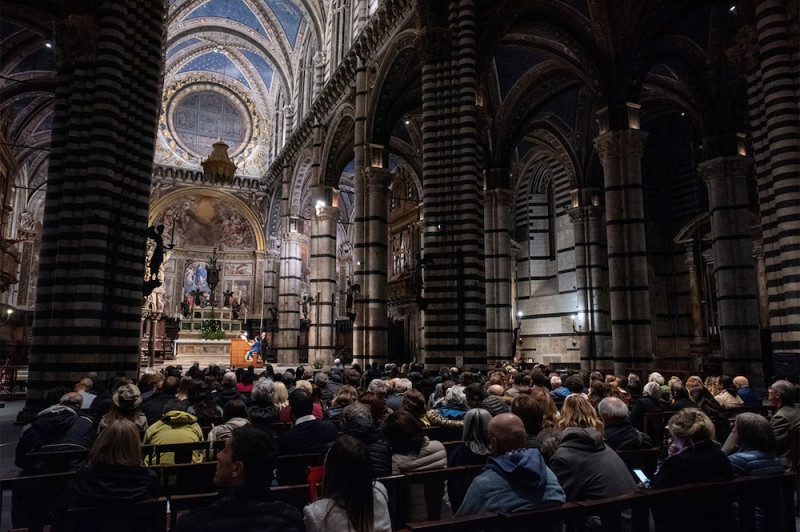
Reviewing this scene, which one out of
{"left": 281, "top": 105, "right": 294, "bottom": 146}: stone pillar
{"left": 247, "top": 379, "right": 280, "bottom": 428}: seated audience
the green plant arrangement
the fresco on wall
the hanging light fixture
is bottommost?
{"left": 247, "top": 379, "right": 280, "bottom": 428}: seated audience

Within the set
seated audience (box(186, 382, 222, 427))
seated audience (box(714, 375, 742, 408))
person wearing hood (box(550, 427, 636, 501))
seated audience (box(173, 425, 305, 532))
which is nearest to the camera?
seated audience (box(173, 425, 305, 532))

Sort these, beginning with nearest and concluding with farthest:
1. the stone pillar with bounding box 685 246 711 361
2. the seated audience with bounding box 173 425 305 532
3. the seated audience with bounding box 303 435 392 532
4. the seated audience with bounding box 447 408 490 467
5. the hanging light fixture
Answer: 1. the seated audience with bounding box 173 425 305 532
2. the seated audience with bounding box 303 435 392 532
3. the seated audience with bounding box 447 408 490 467
4. the stone pillar with bounding box 685 246 711 361
5. the hanging light fixture

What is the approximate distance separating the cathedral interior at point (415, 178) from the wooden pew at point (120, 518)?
28.1 ft

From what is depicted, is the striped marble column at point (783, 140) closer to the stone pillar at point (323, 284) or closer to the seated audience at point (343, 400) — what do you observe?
the seated audience at point (343, 400)

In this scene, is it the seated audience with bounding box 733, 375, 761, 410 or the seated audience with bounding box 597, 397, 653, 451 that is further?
the seated audience with bounding box 733, 375, 761, 410

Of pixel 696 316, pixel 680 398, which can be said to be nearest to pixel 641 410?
pixel 680 398

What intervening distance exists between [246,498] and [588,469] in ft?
7.13

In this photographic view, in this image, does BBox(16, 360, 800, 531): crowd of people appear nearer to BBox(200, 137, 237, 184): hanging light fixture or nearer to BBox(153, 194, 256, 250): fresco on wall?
BBox(200, 137, 237, 184): hanging light fixture

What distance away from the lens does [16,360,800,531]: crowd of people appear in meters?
2.35

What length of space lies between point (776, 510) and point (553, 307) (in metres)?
23.5

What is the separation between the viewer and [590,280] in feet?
76.5

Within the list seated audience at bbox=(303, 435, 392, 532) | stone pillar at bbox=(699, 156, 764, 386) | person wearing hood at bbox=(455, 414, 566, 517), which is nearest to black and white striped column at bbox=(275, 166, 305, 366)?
stone pillar at bbox=(699, 156, 764, 386)

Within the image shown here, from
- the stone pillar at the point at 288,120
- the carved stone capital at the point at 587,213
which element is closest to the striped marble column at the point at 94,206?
the carved stone capital at the point at 587,213

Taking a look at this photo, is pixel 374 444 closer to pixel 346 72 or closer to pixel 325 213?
pixel 346 72
